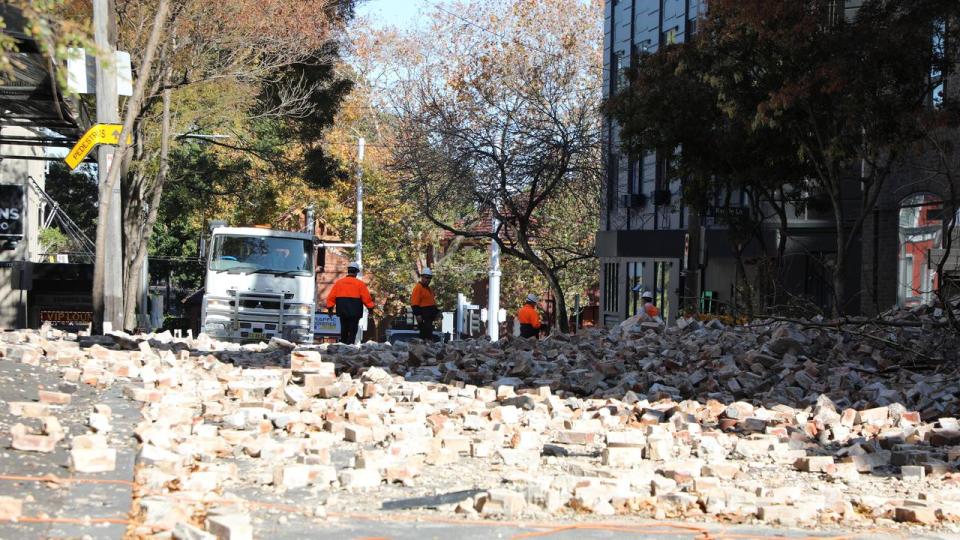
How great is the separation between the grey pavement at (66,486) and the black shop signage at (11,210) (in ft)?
76.5

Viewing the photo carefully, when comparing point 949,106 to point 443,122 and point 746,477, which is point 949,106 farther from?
point 443,122

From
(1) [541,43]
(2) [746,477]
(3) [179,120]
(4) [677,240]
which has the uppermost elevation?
(1) [541,43]

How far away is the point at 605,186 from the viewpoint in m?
38.2

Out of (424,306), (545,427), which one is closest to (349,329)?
(424,306)

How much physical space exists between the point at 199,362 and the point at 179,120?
701 inches

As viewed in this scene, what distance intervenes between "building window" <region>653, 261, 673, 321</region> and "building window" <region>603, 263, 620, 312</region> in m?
2.90

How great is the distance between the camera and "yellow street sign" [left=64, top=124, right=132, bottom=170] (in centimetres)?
1905

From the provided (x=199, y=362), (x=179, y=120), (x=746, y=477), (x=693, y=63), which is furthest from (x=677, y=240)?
(x=746, y=477)

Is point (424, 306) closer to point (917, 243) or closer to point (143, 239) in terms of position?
point (917, 243)

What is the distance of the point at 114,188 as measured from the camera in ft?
67.7

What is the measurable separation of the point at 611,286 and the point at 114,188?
73.4 ft

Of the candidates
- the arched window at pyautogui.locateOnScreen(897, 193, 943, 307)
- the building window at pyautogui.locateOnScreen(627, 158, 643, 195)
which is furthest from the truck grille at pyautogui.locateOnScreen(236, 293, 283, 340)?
the building window at pyautogui.locateOnScreen(627, 158, 643, 195)

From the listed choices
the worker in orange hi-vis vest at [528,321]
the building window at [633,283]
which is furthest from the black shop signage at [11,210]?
the building window at [633,283]

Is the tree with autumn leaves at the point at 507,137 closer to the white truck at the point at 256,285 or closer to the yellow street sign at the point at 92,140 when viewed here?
the white truck at the point at 256,285
